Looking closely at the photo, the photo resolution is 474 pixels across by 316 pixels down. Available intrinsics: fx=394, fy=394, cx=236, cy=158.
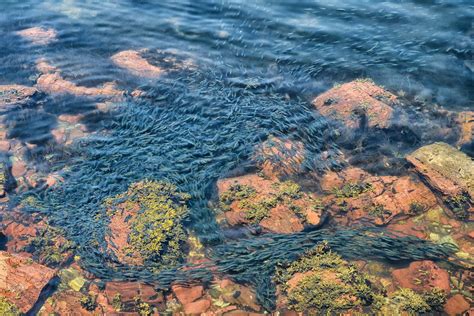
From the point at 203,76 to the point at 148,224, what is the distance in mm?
5179

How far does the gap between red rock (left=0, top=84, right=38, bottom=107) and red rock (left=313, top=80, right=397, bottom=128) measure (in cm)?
768

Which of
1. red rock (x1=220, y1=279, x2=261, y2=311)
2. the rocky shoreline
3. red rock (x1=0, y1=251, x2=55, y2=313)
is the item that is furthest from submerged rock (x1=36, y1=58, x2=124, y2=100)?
red rock (x1=220, y1=279, x2=261, y2=311)

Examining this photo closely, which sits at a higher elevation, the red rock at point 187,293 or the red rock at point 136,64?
the red rock at point 136,64

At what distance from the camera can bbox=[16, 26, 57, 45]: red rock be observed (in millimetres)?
12875

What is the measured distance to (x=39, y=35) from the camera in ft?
43.0

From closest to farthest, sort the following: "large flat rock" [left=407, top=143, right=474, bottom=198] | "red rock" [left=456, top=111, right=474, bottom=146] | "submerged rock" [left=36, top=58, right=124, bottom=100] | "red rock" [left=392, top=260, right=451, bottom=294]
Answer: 1. "red rock" [left=392, top=260, right=451, bottom=294]
2. "large flat rock" [left=407, top=143, right=474, bottom=198]
3. "red rock" [left=456, top=111, right=474, bottom=146]
4. "submerged rock" [left=36, top=58, right=124, bottom=100]

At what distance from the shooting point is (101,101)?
1055 cm

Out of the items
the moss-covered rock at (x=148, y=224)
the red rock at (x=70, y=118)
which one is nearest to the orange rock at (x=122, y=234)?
the moss-covered rock at (x=148, y=224)

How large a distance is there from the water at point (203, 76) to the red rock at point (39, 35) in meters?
0.25

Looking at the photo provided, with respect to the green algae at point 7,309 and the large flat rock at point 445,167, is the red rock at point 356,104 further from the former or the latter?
the green algae at point 7,309

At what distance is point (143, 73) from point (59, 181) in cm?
429

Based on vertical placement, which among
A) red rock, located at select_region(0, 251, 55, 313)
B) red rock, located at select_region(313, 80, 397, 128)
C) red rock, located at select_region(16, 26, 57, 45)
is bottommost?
red rock, located at select_region(0, 251, 55, 313)

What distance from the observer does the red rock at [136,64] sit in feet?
37.1

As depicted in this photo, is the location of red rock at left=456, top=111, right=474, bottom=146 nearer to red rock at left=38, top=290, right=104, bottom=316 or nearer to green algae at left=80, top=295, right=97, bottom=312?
green algae at left=80, top=295, right=97, bottom=312
